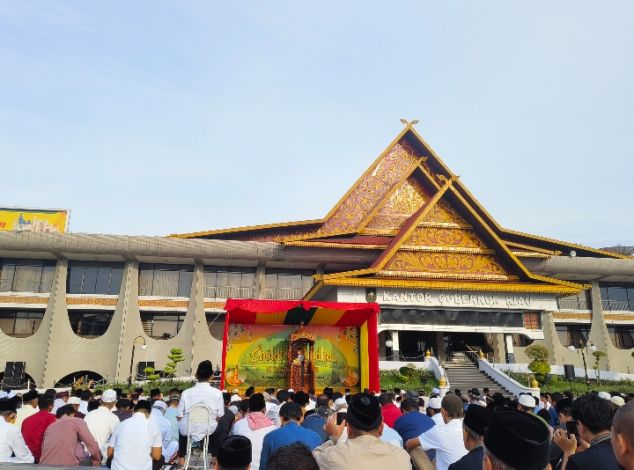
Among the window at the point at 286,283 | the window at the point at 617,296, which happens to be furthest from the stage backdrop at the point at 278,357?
the window at the point at 617,296

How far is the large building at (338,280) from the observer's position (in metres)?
25.8

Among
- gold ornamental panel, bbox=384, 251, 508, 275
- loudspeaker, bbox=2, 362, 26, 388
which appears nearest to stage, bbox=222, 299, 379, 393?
gold ornamental panel, bbox=384, 251, 508, 275

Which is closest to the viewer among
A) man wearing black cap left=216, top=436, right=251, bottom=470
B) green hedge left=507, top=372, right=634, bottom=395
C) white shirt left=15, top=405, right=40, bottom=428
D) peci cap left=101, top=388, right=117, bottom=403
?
man wearing black cap left=216, top=436, right=251, bottom=470

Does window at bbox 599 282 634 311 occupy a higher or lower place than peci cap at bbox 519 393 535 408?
higher

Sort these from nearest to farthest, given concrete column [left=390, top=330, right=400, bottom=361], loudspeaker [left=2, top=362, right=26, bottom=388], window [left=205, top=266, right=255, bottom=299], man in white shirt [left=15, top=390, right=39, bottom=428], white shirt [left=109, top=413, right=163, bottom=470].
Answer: white shirt [left=109, top=413, right=163, bottom=470]
man in white shirt [left=15, top=390, right=39, bottom=428]
concrete column [left=390, top=330, right=400, bottom=361]
loudspeaker [left=2, top=362, right=26, bottom=388]
window [left=205, top=266, right=255, bottom=299]

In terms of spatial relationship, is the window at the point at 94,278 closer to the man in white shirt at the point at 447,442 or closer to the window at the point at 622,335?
the man in white shirt at the point at 447,442

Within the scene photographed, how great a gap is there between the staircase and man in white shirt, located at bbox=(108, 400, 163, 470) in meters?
17.6

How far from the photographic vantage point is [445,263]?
86.0 feet

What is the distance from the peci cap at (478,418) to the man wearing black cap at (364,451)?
63cm

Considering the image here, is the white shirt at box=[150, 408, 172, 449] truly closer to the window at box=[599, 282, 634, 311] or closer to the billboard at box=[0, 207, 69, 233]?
the billboard at box=[0, 207, 69, 233]

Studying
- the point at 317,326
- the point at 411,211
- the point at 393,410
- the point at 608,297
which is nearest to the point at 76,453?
the point at 393,410

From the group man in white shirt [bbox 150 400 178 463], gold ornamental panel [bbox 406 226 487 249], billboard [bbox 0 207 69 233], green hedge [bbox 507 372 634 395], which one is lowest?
green hedge [bbox 507 372 634 395]

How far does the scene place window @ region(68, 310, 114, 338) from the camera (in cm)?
3088

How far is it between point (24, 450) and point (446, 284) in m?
22.1
